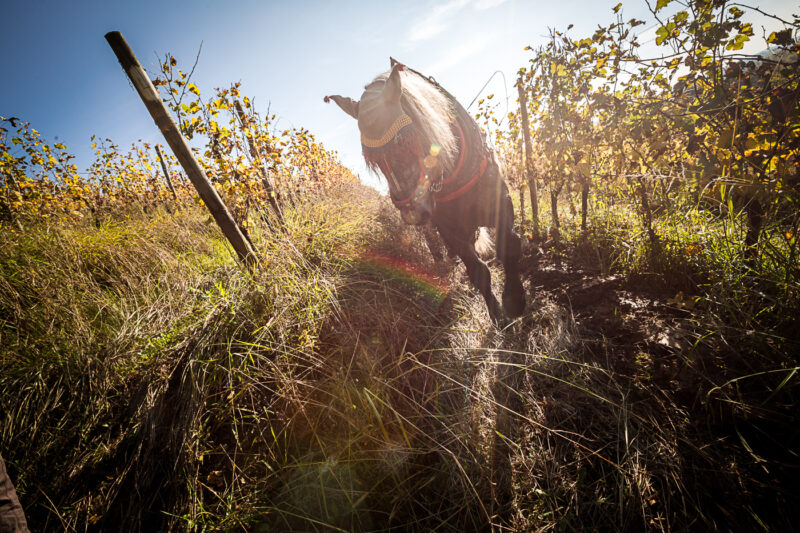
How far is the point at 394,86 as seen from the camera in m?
1.75

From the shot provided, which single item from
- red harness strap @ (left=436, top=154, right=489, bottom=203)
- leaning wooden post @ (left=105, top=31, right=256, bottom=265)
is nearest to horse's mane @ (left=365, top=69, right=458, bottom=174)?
red harness strap @ (left=436, top=154, right=489, bottom=203)

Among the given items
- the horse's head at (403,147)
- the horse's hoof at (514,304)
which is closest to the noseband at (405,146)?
the horse's head at (403,147)

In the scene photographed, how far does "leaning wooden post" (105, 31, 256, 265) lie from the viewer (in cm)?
180

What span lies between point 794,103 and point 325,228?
354cm

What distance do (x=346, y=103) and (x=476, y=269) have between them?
206cm

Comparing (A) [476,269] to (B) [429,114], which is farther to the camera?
(A) [476,269]

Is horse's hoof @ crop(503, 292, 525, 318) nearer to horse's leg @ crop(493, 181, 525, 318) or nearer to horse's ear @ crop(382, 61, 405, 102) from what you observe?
horse's leg @ crop(493, 181, 525, 318)

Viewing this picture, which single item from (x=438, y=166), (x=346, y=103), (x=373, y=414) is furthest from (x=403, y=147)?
(x=373, y=414)

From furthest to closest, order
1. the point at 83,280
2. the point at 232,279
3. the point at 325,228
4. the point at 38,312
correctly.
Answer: the point at 325,228 → the point at 83,280 → the point at 232,279 → the point at 38,312

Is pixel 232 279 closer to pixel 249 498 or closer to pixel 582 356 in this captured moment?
pixel 249 498

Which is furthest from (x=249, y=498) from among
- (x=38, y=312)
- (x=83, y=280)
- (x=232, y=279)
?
(x=83, y=280)

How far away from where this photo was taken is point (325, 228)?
3.09 metres

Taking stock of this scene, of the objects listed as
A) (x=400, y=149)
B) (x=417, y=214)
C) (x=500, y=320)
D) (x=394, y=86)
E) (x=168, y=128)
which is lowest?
(x=500, y=320)

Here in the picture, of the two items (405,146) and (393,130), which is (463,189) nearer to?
(405,146)
